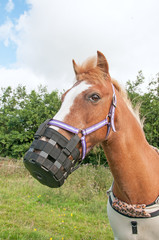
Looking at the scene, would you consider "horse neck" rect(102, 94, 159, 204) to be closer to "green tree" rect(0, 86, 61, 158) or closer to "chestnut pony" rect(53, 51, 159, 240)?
"chestnut pony" rect(53, 51, 159, 240)

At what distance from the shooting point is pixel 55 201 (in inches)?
225

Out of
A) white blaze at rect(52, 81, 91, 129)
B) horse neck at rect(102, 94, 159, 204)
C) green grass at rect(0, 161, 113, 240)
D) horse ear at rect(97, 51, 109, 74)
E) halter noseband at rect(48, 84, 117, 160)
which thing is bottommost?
green grass at rect(0, 161, 113, 240)

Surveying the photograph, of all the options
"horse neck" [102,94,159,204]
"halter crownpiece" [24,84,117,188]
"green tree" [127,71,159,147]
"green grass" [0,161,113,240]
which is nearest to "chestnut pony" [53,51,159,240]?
"horse neck" [102,94,159,204]

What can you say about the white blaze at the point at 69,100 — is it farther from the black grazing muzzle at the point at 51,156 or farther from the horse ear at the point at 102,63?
the horse ear at the point at 102,63

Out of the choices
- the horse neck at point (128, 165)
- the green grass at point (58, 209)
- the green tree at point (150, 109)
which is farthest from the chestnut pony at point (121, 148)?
the green tree at point (150, 109)

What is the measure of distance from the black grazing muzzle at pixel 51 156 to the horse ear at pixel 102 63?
2.89 ft

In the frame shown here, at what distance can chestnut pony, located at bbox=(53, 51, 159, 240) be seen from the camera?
181 centimetres

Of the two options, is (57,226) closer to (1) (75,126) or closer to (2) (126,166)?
(2) (126,166)

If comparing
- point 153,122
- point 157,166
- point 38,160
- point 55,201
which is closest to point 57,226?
point 55,201

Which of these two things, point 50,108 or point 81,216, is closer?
point 81,216

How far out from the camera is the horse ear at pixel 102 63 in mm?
2035

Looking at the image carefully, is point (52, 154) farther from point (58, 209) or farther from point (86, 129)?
point (58, 209)

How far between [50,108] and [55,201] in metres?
7.39

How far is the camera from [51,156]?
1532 millimetres
